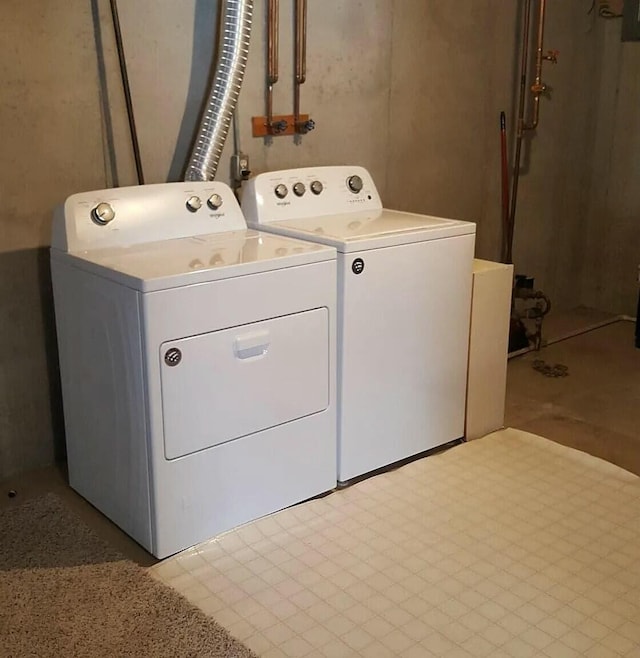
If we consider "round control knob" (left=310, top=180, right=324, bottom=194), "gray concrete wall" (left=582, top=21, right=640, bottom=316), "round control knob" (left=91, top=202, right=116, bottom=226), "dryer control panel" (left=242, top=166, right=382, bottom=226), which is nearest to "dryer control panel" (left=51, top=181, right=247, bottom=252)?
"round control knob" (left=91, top=202, right=116, bottom=226)

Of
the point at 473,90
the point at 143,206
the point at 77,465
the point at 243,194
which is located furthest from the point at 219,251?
the point at 473,90

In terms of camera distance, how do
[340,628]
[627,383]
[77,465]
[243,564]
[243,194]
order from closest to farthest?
[340,628]
[243,564]
[77,465]
[243,194]
[627,383]

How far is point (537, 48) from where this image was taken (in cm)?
398

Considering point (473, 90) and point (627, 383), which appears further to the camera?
point (473, 90)

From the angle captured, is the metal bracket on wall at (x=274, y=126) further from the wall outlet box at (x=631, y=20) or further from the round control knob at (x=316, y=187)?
the wall outlet box at (x=631, y=20)

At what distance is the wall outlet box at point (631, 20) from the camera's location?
3.62 meters

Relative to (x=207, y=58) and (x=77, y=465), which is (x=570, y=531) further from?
(x=207, y=58)

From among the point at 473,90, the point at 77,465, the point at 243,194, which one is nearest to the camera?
the point at 77,465

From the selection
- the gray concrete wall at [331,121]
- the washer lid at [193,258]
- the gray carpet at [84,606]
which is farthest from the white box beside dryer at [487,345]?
the gray carpet at [84,606]

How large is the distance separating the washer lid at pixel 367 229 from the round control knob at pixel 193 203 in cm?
26

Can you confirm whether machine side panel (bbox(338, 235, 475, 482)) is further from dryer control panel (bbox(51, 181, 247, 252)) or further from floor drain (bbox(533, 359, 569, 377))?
floor drain (bbox(533, 359, 569, 377))

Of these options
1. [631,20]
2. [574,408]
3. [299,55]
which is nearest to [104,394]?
[299,55]

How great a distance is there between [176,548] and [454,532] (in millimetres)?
795

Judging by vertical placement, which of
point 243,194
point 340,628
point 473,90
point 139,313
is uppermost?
point 473,90
